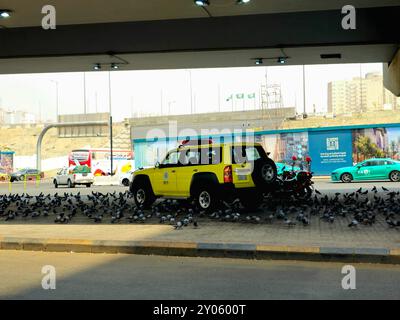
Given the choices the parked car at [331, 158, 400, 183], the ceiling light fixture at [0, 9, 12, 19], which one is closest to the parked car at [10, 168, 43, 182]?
the parked car at [331, 158, 400, 183]

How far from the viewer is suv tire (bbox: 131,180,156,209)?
14.9 metres

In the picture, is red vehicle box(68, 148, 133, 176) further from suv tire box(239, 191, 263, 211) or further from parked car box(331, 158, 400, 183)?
suv tire box(239, 191, 263, 211)

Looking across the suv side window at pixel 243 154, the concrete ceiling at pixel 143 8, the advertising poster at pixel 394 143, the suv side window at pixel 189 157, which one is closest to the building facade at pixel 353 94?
the advertising poster at pixel 394 143

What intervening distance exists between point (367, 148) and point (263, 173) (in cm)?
2538

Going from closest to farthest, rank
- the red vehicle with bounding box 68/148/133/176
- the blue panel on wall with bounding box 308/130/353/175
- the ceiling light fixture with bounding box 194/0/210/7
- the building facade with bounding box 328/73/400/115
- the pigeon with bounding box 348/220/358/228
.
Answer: the pigeon with bounding box 348/220/358/228 → the ceiling light fixture with bounding box 194/0/210/7 → the blue panel on wall with bounding box 308/130/353/175 → the red vehicle with bounding box 68/148/133/176 → the building facade with bounding box 328/73/400/115

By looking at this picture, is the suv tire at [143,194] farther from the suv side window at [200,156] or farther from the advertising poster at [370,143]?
the advertising poster at [370,143]

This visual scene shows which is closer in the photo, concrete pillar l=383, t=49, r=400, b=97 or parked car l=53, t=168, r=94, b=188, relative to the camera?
concrete pillar l=383, t=49, r=400, b=97

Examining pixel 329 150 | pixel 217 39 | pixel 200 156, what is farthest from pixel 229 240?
pixel 329 150

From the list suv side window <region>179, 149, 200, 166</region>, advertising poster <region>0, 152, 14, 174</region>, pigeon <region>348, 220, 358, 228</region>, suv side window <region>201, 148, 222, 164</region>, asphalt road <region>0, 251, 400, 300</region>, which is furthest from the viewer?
advertising poster <region>0, 152, 14, 174</region>

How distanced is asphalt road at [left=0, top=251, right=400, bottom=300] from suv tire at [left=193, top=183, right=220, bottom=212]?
447 cm

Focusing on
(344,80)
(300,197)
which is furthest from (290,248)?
(344,80)

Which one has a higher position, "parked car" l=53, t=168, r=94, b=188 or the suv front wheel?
the suv front wheel

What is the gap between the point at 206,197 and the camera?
12945mm
